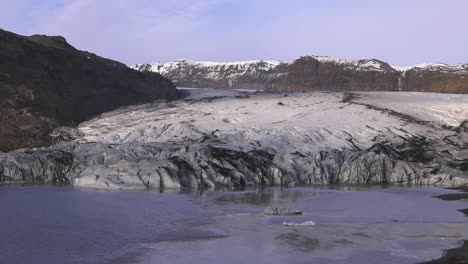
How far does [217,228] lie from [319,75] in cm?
5534

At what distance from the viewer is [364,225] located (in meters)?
14.1

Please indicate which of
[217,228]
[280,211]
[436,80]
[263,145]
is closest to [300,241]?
[217,228]

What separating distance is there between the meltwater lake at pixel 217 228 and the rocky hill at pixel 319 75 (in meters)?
38.4

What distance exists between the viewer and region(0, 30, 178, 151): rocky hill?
3297 cm

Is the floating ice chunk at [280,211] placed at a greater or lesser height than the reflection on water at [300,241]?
lesser

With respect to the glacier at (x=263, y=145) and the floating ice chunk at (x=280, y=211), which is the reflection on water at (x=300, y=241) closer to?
the floating ice chunk at (x=280, y=211)

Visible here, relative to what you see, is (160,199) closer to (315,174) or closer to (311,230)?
(311,230)

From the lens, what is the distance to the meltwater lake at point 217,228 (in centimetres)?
1069

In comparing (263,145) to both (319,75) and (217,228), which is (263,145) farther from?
(319,75)

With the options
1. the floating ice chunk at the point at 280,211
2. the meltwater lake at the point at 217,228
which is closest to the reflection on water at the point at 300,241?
the meltwater lake at the point at 217,228

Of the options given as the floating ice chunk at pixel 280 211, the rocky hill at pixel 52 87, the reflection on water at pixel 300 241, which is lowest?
the floating ice chunk at pixel 280 211

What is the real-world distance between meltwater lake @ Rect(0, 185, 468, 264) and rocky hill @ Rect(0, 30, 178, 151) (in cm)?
1312

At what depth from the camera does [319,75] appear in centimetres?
6756

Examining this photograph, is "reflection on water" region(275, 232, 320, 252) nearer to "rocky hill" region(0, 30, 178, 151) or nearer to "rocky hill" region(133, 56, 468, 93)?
"rocky hill" region(0, 30, 178, 151)
